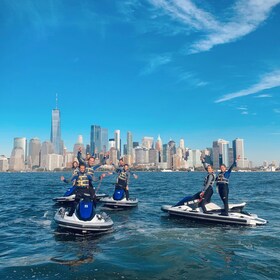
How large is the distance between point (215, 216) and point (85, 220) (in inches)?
253

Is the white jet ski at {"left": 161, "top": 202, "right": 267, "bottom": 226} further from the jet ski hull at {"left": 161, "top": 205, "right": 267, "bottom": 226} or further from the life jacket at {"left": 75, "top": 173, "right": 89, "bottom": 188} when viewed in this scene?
the life jacket at {"left": 75, "top": 173, "right": 89, "bottom": 188}

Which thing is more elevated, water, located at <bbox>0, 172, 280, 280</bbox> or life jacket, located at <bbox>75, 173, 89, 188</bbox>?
life jacket, located at <bbox>75, 173, 89, 188</bbox>

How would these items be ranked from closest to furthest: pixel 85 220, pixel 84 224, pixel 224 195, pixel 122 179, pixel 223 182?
pixel 84 224 < pixel 85 220 < pixel 224 195 < pixel 223 182 < pixel 122 179

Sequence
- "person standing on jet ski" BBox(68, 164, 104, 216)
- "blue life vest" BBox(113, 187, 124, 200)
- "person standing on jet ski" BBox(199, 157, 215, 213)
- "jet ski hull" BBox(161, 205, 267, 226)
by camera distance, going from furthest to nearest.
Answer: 1. "blue life vest" BBox(113, 187, 124, 200)
2. "person standing on jet ski" BBox(199, 157, 215, 213)
3. "jet ski hull" BBox(161, 205, 267, 226)
4. "person standing on jet ski" BBox(68, 164, 104, 216)

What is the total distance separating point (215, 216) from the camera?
14523mm

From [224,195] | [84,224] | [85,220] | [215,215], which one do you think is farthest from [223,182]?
[84,224]

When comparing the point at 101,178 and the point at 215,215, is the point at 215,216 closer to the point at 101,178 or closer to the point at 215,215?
the point at 215,215

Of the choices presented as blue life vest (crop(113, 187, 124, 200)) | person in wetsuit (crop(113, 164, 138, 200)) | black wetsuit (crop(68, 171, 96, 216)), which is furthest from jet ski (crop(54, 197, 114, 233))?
person in wetsuit (crop(113, 164, 138, 200))

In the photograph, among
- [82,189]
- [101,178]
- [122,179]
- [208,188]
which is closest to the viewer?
[82,189]

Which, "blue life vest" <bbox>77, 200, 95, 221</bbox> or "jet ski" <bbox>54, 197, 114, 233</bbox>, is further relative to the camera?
"blue life vest" <bbox>77, 200, 95, 221</bbox>

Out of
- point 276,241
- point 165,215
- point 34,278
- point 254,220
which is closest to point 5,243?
point 34,278

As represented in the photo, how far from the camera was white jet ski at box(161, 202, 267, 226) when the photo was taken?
551 inches

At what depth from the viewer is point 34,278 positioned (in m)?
7.37

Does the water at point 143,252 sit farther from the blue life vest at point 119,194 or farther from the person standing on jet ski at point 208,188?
the blue life vest at point 119,194
